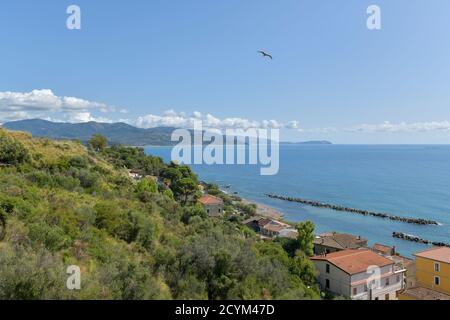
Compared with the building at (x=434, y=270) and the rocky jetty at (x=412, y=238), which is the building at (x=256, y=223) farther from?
the building at (x=434, y=270)

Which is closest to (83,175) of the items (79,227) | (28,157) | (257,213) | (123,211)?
(28,157)

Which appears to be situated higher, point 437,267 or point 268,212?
point 437,267

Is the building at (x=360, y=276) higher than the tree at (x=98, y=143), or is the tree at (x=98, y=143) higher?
the tree at (x=98, y=143)

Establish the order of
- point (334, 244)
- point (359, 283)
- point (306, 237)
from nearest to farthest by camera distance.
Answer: point (359, 283)
point (306, 237)
point (334, 244)

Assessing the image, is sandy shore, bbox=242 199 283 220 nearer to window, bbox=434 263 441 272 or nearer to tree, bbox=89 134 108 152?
tree, bbox=89 134 108 152

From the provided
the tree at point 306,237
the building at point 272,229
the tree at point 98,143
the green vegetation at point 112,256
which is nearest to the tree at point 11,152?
the green vegetation at point 112,256

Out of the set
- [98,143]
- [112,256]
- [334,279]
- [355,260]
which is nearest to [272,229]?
[355,260]

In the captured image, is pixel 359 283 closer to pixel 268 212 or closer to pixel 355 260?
pixel 355 260
